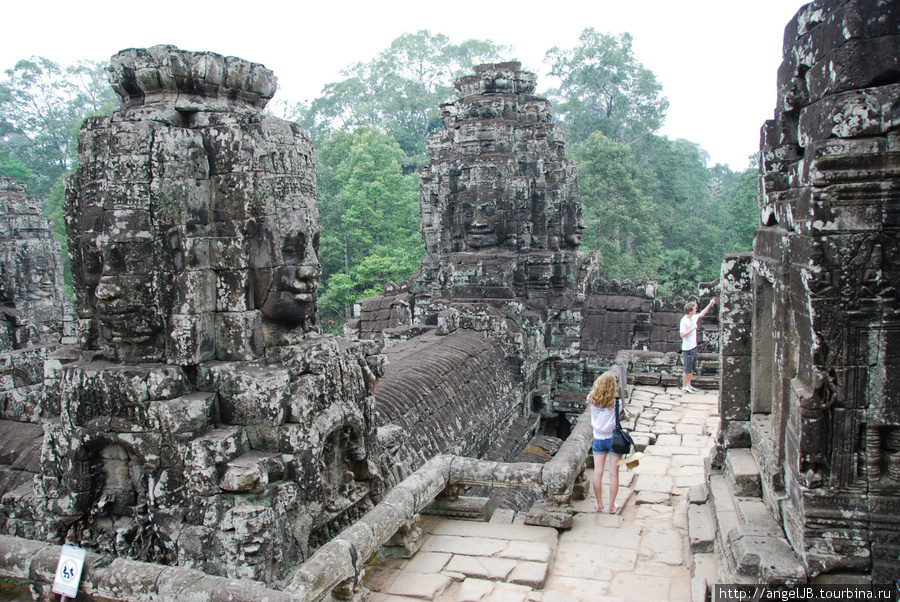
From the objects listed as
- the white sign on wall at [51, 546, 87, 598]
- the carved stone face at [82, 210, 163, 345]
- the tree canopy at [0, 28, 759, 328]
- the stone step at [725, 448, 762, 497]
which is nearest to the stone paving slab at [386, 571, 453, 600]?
the white sign on wall at [51, 546, 87, 598]

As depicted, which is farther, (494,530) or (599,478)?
(599,478)

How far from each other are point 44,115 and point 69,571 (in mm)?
46546

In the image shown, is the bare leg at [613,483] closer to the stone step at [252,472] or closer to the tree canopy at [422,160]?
the stone step at [252,472]

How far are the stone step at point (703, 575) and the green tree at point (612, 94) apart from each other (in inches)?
1570

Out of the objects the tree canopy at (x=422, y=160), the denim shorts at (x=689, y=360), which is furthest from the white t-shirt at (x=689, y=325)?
the tree canopy at (x=422, y=160)

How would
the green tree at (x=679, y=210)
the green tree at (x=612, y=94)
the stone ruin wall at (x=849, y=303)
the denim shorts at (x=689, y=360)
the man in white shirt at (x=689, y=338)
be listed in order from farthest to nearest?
the green tree at (x=612, y=94) < the green tree at (x=679, y=210) < the denim shorts at (x=689, y=360) < the man in white shirt at (x=689, y=338) < the stone ruin wall at (x=849, y=303)

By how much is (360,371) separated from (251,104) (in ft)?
6.93

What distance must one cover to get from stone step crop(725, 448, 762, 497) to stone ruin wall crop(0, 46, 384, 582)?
2800 millimetres

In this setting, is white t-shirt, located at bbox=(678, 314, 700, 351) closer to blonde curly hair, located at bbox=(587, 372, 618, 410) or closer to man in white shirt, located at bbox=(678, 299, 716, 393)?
man in white shirt, located at bbox=(678, 299, 716, 393)

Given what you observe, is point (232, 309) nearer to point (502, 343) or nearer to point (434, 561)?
point (434, 561)

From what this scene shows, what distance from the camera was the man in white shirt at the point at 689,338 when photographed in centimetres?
948

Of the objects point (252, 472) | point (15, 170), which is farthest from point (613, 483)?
point (15, 170)

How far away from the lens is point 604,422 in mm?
5859

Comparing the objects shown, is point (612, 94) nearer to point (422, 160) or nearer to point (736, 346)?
point (422, 160)
